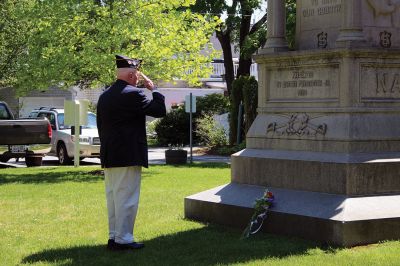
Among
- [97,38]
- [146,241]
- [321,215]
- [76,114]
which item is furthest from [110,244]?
[76,114]

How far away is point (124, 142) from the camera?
721 cm

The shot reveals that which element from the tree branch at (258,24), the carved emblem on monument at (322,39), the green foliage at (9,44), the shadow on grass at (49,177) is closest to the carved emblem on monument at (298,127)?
the carved emblem on monument at (322,39)

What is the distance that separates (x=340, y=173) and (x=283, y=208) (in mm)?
728

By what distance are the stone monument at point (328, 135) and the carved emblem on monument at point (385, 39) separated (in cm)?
1

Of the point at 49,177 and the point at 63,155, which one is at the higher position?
the point at 49,177

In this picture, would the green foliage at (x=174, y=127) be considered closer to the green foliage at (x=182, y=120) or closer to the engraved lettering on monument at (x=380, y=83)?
the green foliage at (x=182, y=120)

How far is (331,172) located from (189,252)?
182cm

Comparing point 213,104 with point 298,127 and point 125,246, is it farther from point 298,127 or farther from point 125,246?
point 125,246

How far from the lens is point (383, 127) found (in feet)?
26.5

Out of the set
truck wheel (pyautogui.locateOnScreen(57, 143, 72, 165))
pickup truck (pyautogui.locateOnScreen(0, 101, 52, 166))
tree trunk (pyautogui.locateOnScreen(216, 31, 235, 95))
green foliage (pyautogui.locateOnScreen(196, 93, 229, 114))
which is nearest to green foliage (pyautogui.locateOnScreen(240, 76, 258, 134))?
truck wheel (pyautogui.locateOnScreen(57, 143, 72, 165))

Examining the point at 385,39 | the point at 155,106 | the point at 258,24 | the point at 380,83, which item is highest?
the point at 258,24

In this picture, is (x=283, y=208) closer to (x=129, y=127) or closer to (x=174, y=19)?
(x=129, y=127)

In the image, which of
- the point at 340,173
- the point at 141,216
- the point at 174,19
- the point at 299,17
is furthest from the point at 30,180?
the point at 340,173

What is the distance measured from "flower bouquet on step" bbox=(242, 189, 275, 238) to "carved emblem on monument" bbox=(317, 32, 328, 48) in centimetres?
209
